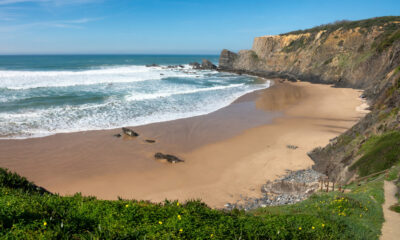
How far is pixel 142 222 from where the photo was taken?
4.39 metres

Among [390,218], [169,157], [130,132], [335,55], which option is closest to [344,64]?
[335,55]

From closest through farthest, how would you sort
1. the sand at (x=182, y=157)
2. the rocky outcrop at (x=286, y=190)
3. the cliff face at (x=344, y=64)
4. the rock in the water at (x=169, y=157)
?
1. the rocky outcrop at (x=286, y=190)
2. the sand at (x=182, y=157)
3. the cliff face at (x=344, y=64)
4. the rock in the water at (x=169, y=157)

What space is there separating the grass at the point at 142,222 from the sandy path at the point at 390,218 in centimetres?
16

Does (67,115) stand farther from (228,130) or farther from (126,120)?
(228,130)

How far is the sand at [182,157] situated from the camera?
10906 mm

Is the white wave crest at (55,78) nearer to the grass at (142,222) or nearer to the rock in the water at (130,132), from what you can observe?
the rock in the water at (130,132)

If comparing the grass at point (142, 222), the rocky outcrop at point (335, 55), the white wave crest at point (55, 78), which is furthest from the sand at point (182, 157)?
the white wave crest at point (55, 78)

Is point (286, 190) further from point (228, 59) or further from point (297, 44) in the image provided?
point (228, 59)

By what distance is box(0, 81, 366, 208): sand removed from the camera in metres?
10.9

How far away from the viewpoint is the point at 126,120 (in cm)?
2086

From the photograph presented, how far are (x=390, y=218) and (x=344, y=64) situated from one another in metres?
44.1

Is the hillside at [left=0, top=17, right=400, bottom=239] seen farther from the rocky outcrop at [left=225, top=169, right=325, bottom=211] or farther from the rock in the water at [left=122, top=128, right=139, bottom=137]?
the rock in the water at [left=122, top=128, right=139, bottom=137]

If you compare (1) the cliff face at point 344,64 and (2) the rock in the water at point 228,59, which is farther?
(2) the rock in the water at point 228,59

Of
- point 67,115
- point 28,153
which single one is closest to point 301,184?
point 28,153
